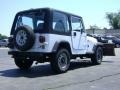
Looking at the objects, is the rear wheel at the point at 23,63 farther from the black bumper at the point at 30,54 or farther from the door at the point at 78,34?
the door at the point at 78,34

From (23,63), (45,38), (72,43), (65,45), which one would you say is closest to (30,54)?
(45,38)

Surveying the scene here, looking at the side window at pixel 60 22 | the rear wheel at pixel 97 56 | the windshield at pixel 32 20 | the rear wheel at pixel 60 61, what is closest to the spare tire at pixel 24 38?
the windshield at pixel 32 20

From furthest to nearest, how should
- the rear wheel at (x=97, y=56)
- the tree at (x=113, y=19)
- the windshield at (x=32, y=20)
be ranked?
1. the tree at (x=113, y=19)
2. the rear wheel at (x=97, y=56)
3. the windshield at (x=32, y=20)

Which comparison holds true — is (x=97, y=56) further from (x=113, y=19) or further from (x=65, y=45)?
(x=113, y=19)

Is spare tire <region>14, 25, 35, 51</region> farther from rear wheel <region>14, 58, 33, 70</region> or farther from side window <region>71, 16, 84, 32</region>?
side window <region>71, 16, 84, 32</region>

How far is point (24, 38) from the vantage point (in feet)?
34.1

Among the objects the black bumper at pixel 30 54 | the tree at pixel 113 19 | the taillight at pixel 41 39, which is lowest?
the black bumper at pixel 30 54

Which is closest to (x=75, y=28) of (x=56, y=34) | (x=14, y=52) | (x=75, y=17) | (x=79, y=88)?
(x=75, y=17)

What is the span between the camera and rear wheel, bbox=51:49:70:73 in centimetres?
1040

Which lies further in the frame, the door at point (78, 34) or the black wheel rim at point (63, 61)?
the door at point (78, 34)

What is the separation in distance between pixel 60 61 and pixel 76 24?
2139 millimetres

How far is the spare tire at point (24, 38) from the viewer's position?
10188mm

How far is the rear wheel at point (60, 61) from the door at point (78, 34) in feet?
2.87

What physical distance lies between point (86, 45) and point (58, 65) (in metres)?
2.80
